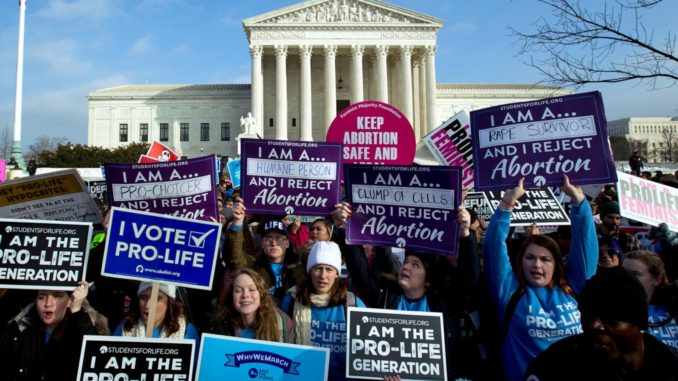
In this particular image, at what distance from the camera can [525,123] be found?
190 inches

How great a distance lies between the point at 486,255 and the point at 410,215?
2.99 feet

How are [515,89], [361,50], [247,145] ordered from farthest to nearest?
1. [515,89]
2. [361,50]
3. [247,145]

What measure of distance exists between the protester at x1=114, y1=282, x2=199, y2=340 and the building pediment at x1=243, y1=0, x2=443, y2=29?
1975 inches

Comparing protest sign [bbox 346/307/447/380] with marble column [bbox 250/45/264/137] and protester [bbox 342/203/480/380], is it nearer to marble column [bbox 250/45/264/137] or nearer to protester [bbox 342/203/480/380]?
protester [bbox 342/203/480/380]

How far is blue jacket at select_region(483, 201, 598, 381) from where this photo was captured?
3.48m

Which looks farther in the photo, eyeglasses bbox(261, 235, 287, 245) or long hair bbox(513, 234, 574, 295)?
eyeglasses bbox(261, 235, 287, 245)

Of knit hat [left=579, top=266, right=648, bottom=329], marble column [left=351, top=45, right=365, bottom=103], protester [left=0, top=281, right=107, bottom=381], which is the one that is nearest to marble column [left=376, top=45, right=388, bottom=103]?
marble column [left=351, top=45, right=365, bottom=103]

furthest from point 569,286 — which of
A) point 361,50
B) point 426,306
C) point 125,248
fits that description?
point 361,50

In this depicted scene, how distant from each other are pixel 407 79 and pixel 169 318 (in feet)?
158

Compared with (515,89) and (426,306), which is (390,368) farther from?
(515,89)

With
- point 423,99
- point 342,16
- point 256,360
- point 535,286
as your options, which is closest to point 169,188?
point 256,360

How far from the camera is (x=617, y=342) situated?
192cm

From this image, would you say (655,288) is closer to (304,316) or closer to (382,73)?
(304,316)

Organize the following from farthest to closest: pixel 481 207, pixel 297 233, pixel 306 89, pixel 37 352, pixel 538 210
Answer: pixel 306 89, pixel 481 207, pixel 297 233, pixel 538 210, pixel 37 352
